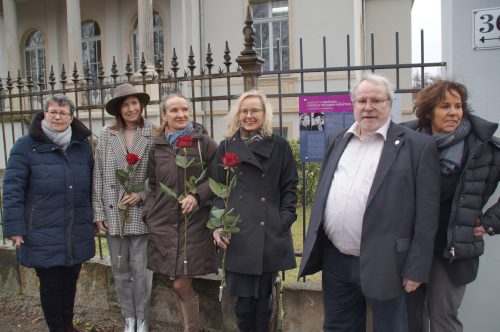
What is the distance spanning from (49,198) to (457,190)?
8.94 ft

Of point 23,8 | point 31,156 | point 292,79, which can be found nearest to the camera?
point 31,156

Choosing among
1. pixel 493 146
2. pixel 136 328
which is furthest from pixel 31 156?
pixel 493 146

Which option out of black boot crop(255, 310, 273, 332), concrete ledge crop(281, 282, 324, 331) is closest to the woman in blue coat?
black boot crop(255, 310, 273, 332)

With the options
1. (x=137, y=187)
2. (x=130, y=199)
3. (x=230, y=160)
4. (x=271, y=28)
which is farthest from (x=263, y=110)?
(x=271, y=28)

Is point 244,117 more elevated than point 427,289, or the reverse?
point 244,117

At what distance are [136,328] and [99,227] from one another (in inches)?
33.5

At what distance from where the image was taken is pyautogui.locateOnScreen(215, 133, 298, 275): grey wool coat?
2857mm

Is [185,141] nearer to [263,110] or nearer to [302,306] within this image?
[263,110]

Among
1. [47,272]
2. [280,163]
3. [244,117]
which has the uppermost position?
[244,117]

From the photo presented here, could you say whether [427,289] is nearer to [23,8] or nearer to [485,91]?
[485,91]

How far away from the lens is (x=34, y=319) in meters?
4.28

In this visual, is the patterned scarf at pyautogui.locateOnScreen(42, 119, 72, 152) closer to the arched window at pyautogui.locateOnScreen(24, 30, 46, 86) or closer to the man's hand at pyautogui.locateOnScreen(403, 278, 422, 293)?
the man's hand at pyautogui.locateOnScreen(403, 278, 422, 293)

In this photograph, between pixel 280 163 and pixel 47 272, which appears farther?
pixel 47 272

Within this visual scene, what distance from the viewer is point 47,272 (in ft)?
11.1
